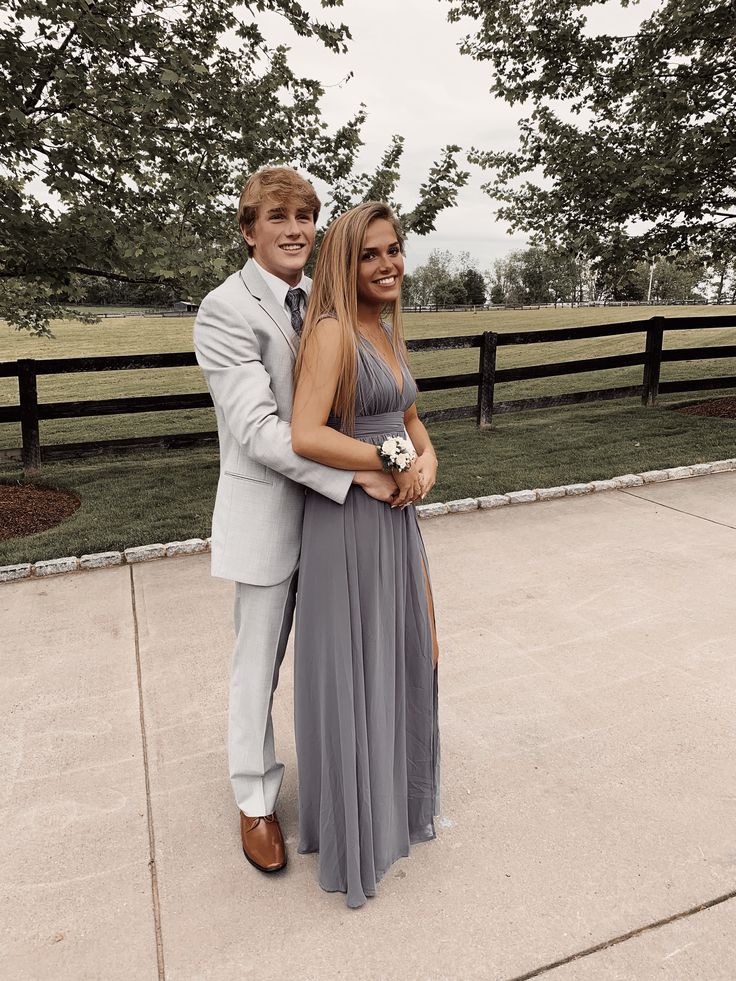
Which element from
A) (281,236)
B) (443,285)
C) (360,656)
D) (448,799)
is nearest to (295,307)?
(281,236)

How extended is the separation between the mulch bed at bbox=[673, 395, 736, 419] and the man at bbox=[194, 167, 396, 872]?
9.14 metres

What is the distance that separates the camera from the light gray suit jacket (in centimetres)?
204

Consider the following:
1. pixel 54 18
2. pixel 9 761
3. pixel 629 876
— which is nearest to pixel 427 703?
pixel 629 876

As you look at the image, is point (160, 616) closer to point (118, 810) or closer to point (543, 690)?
point (118, 810)

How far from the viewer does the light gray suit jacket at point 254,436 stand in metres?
2.04

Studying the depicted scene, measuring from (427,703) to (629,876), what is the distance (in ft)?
2.70

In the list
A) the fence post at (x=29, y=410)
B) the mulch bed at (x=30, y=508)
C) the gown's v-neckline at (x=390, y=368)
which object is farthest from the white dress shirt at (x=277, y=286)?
the fence post at (x=29, y=410)

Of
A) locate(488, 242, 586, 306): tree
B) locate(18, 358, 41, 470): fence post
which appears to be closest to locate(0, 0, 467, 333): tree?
locate(18, 358, 41, 470): fence post

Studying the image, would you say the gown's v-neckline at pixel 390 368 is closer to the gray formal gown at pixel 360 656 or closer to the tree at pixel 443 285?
the gray formal gown at pixel 360 656

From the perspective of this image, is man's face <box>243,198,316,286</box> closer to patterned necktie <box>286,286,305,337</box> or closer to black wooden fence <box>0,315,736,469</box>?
patterned necktie <box>286,286,305,337</box>

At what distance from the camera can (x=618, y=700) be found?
132 inches

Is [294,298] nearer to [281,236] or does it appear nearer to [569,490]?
[281,236]

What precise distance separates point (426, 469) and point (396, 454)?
0.24 meters

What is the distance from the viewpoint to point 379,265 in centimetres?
206
